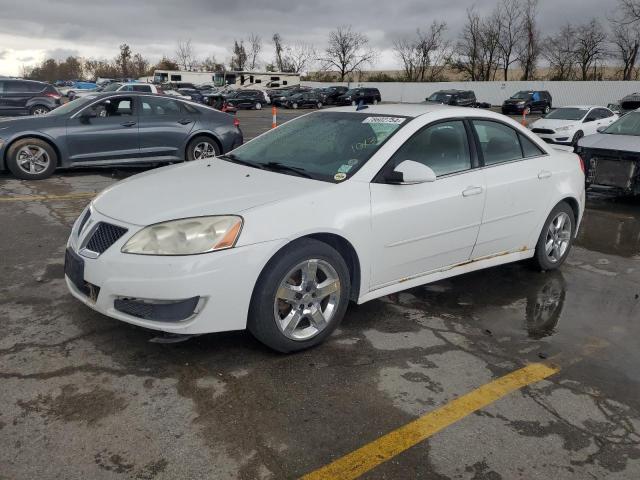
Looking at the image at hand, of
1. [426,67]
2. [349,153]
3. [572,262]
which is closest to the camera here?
[349,153]

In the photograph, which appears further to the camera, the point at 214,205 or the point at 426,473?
the point at 214,205

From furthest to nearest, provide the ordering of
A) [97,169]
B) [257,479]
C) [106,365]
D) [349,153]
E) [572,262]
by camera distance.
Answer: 1. [97,169]
2. [572,262]
3. [349,153]
4. [106,365]
5. [257,479]

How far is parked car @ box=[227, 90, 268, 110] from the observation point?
3759 centimetres

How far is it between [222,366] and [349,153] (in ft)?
5.57

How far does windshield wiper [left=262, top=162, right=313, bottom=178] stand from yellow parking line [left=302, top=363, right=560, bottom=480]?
1.73m

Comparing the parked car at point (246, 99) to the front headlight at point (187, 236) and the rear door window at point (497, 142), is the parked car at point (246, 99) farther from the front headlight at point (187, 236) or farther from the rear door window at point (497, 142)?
the front headlight at point (187, 236)

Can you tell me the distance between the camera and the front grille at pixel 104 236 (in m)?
3.27

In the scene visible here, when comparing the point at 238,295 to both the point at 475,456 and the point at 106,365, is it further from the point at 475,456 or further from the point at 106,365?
the point at 475,456

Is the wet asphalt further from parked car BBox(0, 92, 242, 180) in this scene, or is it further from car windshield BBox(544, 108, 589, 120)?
car windshield BBox(544, 108, 589, 120)

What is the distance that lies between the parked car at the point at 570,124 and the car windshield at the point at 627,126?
22.3 feet

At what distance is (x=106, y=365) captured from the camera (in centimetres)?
328

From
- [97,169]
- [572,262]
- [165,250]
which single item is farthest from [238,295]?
[97,169]

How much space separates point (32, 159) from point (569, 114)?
15.5 metres

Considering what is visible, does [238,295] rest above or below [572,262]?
above
